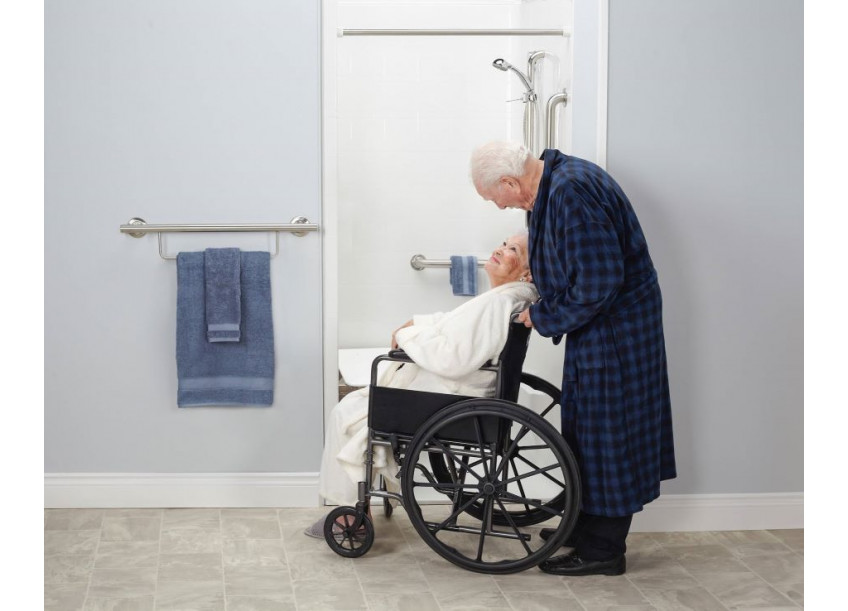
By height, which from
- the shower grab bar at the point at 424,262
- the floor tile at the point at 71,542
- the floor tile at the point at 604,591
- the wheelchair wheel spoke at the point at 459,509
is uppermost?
the shower grab bar at the point at 424,262

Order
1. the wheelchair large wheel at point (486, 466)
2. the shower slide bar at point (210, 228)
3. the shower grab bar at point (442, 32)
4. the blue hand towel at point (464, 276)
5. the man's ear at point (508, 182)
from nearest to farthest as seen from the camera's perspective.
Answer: the wheelchair large wheel at point (486, 466)
the man's ear at point (508, 182)
the shower slide bar at point (210, 228)
the shower grab bar at point (442, 32)
the blue hand towel at point (464, 276)

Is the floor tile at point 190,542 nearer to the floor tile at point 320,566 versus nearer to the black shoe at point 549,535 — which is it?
the floor tile at point 320,566

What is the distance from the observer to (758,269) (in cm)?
265

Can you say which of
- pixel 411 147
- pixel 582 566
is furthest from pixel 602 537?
pixel 411 147

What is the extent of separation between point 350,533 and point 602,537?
72 centimetres

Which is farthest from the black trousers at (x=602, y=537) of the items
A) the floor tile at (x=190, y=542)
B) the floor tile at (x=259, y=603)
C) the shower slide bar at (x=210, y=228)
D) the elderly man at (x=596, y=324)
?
the shower slide bar at (x=210, y=228)

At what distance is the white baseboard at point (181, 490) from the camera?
112 inches

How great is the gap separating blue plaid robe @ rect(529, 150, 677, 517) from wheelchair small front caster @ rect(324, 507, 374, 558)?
Answer: 0.63m

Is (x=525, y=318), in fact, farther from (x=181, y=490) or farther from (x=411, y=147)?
(x=411, y=147)

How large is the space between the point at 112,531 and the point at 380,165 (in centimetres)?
195

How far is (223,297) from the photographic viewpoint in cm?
277

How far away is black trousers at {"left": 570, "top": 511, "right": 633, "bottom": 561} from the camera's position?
90.9 inches

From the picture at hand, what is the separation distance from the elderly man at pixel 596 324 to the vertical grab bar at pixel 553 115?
0.63 metres

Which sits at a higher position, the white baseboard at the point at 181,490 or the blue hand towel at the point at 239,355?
the blue hand towel at the point at 239,355
